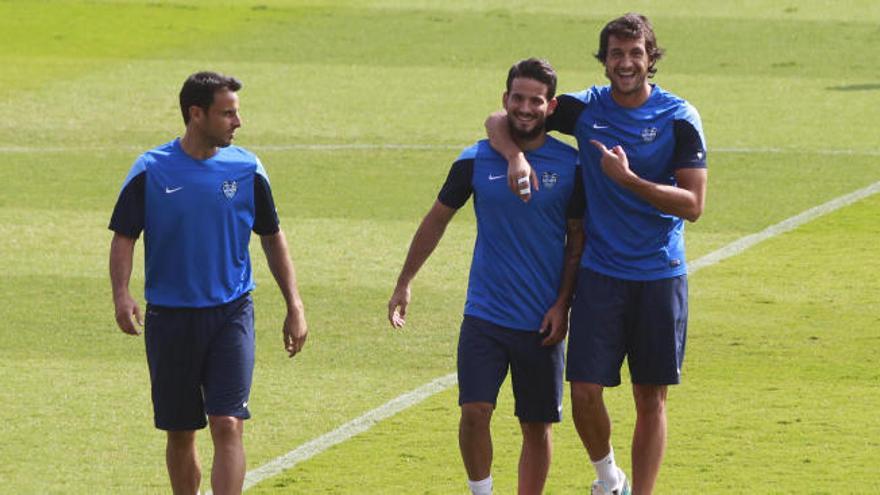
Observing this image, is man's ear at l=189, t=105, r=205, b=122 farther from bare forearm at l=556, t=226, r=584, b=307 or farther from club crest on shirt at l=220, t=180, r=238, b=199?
bare forearm at l=556, t=226, r=584, b=307

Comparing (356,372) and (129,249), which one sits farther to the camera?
(356,372)

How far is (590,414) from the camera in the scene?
933 centimetres

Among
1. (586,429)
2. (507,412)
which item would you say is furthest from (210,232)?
(507,412)

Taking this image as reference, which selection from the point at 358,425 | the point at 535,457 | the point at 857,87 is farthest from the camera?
the point at 857,87

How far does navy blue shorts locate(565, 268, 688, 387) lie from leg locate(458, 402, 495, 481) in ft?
1.42

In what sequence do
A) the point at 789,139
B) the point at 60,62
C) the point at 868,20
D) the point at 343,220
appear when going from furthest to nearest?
the point at 868,20 → the point at 60,62 → the point at 789,139 → the point at 343,220

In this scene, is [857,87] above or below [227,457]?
above

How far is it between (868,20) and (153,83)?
1162 centimetres

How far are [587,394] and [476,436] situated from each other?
53cm

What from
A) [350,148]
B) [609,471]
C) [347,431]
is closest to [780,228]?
[350,148]

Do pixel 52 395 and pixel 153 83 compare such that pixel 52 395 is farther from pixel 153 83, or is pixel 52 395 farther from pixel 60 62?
pixel 60 62

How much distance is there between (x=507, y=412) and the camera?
11.9 meters

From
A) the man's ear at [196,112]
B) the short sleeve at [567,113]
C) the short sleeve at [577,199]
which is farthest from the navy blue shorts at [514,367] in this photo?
the man's ear at [196,112]

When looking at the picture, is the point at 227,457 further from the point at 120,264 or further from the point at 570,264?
the point at 570,264
